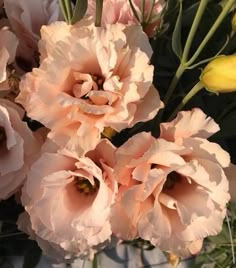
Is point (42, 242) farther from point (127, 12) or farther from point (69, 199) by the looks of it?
point (127, 12)

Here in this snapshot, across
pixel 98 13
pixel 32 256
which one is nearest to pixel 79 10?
pixel 98 13

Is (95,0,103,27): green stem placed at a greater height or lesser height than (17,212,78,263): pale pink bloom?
greater

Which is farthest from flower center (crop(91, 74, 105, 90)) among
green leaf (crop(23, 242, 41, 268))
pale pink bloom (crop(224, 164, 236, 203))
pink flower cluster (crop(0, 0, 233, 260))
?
green leaf (crop(23, 242, 41, 268))

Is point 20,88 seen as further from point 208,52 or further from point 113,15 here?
point 208,52

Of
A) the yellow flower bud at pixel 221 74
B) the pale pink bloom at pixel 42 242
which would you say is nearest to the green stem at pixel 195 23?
the yellow flower bud at pixel 221 74

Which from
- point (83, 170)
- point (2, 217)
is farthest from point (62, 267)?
point (83, 170)

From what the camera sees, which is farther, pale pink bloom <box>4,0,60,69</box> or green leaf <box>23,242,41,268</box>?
green leaf <box>23,242,41,268</box>

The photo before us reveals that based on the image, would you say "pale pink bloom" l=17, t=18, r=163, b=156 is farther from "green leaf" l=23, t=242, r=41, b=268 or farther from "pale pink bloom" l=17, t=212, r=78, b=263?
"green leaf" l=23, t=242, r=41, b=268
